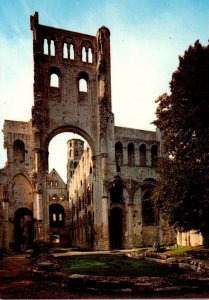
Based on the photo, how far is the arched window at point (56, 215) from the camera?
59.4 meters

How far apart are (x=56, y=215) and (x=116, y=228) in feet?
91.9

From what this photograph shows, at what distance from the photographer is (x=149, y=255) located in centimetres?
1931

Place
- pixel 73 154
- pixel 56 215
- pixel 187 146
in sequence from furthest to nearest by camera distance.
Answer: pixel 73 154 < pixel 56 215 < pixel 187 146

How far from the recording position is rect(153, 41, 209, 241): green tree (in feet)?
58.0

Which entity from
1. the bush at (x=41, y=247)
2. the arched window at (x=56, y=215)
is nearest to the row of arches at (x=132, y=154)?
the bush at (x=41, y=247)

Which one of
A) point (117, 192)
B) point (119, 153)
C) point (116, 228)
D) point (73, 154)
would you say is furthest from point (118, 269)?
point (73, 154)

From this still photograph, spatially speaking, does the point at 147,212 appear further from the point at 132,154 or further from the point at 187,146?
the point at 187,146

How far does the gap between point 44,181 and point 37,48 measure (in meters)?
12.6

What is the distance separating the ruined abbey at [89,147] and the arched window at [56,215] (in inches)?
1012

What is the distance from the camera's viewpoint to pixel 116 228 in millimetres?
34656

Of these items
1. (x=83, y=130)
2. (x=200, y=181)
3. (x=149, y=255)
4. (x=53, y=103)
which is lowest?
(x=149, y=255)

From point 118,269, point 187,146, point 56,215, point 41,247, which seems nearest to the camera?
point 118,269

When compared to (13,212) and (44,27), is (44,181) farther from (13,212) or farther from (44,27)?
(44,27)

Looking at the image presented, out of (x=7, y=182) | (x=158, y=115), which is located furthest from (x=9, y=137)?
(x=158, y=115)
